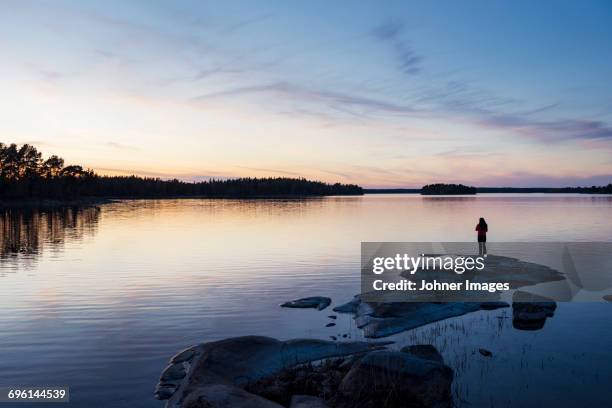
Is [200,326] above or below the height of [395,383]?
below

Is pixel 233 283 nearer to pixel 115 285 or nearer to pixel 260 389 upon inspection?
pixel 115 285

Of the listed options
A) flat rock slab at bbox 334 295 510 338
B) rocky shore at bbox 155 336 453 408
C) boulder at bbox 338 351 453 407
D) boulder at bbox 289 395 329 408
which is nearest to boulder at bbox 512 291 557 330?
flat rock slab at bbox 334 295 510 338

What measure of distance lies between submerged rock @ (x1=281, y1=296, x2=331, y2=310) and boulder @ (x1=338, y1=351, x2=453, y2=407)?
37.3 feet

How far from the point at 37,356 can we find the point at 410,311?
16139 mm

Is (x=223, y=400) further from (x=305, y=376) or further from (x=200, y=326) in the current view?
(x=200, y=326)

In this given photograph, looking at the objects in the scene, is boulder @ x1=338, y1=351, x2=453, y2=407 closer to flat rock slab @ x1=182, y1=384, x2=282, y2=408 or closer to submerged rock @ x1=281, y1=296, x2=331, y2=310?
flat rock slab @ x1=182, y1=384, x2=282, y2=408

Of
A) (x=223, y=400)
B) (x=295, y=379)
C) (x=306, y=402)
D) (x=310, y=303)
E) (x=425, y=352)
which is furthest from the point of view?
(x=310, y=303)

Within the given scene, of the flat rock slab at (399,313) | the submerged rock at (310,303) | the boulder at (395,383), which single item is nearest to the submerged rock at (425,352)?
the boulder at (395,383)

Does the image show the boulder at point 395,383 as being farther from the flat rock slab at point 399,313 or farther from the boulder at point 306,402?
the flat rock slab at point 399,313

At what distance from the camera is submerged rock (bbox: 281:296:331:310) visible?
2391 centimetres

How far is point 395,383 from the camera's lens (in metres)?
11.9

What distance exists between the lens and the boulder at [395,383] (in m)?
11.7

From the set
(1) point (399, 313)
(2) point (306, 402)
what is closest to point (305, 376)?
(2) point (306, 402)

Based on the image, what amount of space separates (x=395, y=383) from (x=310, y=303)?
12441 mm
